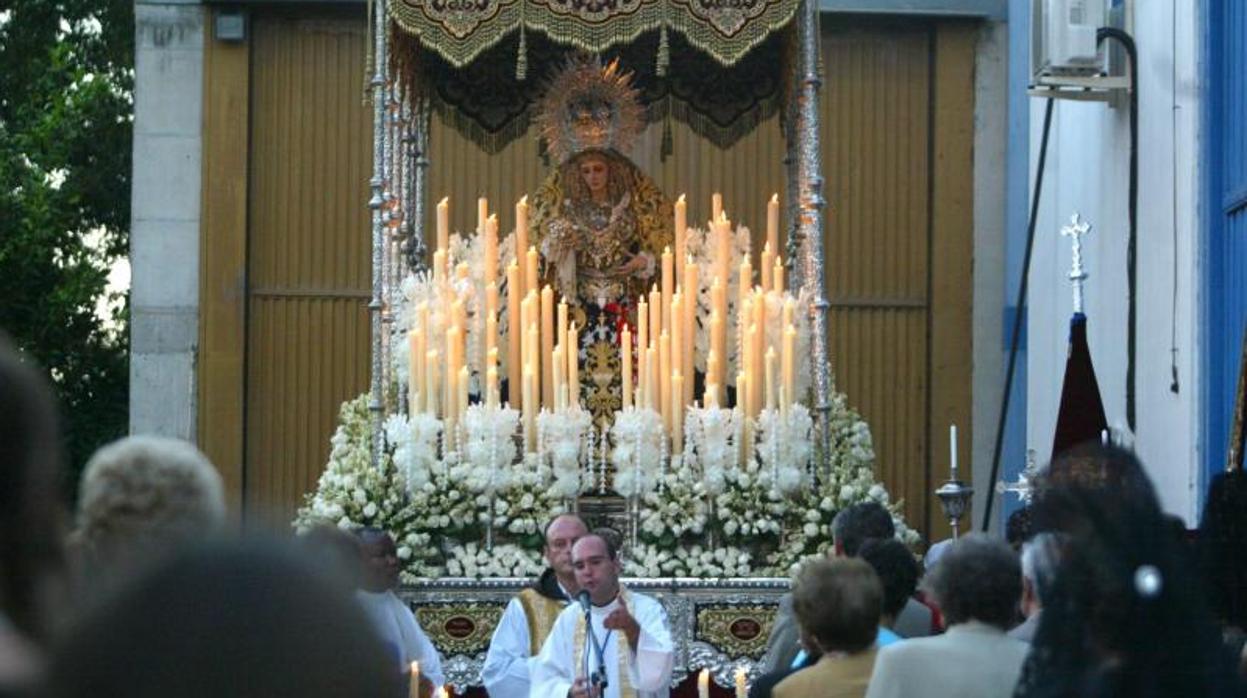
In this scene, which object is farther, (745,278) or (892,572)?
(745,278)

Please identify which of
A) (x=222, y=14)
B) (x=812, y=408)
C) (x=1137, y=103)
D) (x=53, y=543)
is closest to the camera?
(x=53, y=543)

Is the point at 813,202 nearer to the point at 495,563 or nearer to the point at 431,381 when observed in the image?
the point at 431,381

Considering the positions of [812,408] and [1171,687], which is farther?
[812,408]

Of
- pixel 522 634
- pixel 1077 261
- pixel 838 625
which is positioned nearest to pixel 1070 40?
pixel 1077 261

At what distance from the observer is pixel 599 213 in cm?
1424

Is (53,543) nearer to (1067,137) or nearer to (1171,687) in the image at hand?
(1171,687)

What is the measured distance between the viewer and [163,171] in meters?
19.8

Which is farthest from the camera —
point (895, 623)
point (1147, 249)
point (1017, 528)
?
point (1147, 249)

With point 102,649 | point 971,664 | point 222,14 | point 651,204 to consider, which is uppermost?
point 222,14

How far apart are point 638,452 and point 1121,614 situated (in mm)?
8734

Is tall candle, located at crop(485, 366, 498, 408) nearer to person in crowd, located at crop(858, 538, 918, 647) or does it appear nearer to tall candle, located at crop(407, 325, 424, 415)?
tall candle, located at crop(407, 325, 424, 415)

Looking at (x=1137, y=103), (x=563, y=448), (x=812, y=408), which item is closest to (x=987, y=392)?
(x=1137, y=103)

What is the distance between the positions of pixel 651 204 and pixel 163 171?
22.0ft

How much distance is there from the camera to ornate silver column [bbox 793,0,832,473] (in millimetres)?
13195
